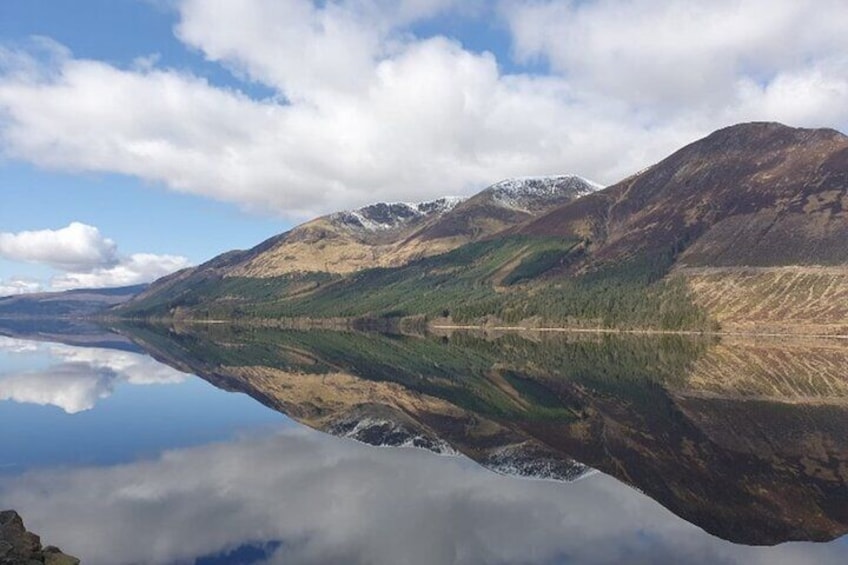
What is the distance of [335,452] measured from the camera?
149ft

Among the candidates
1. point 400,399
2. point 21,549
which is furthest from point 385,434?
point 21,549

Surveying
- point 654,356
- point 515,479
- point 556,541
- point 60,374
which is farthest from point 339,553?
point 654,356

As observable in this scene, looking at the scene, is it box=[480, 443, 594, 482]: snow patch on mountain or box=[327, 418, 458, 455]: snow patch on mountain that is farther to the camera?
box=[327, 418, 458, 455]: snow patch on mountain

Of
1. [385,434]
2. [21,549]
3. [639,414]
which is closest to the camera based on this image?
[21,549]

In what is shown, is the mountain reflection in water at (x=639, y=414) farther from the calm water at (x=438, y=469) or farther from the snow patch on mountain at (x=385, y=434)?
the snow patch on mountain at (x=385, y=434)

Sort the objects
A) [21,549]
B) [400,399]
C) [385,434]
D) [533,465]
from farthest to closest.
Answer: [400,399] → [385,434] → [533,465] → [21,549]

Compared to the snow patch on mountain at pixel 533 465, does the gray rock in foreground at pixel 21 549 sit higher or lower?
higher

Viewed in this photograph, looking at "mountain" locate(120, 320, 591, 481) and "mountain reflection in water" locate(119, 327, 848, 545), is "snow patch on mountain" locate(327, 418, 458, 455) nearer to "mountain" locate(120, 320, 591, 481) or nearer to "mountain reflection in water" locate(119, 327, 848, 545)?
"mountain" locate(120, 320, 591, 481)

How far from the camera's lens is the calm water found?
2748 cm

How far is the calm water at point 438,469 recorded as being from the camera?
27.5 metres

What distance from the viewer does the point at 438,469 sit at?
40.8m

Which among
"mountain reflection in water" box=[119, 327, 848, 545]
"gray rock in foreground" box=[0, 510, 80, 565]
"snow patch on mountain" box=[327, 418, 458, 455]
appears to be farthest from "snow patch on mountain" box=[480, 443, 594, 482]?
"gray rock in foreground" box=[0, 510, 80, 565]

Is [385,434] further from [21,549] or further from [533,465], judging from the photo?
[21,549]

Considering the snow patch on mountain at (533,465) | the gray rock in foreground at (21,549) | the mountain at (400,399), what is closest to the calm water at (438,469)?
the snow patch on mountain at (533,465)
